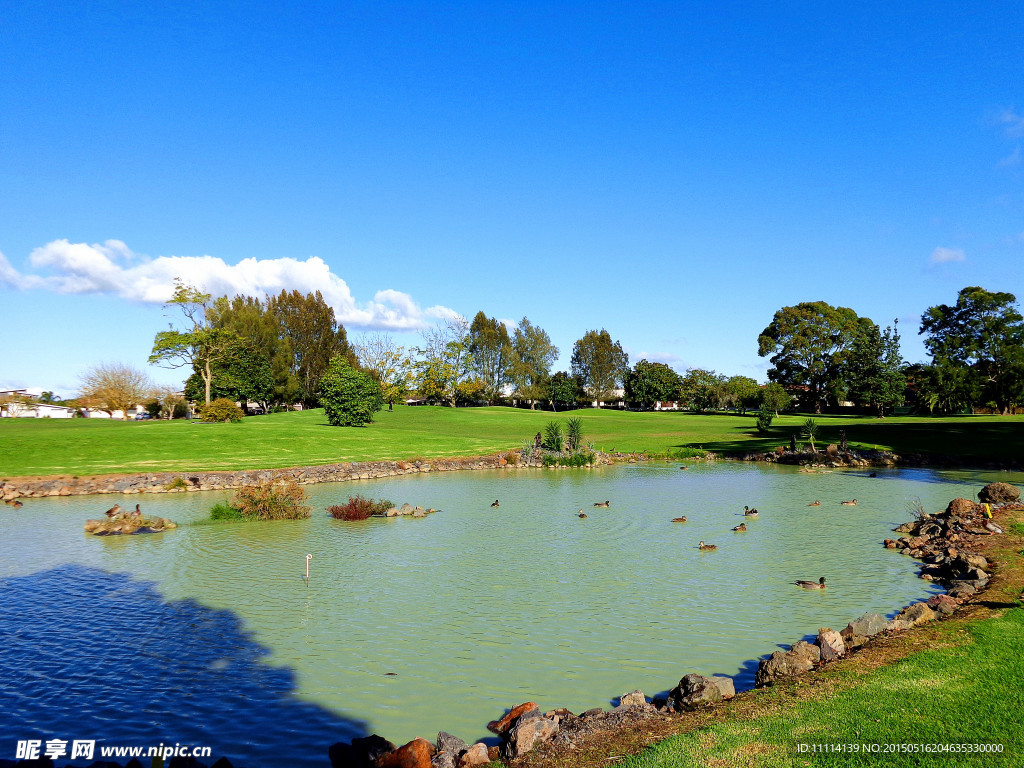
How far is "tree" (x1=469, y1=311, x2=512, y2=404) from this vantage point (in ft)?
407

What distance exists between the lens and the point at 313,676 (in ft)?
32.3

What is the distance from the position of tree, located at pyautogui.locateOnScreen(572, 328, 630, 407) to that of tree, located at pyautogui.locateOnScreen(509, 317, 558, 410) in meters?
9.14

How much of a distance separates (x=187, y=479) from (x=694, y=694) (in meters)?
30.3

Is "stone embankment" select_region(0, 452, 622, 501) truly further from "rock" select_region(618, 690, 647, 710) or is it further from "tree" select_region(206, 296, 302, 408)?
"tree" select_region(206, 296, 302, 408)

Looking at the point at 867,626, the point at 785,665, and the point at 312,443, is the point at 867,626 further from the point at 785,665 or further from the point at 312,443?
the point at 312,443

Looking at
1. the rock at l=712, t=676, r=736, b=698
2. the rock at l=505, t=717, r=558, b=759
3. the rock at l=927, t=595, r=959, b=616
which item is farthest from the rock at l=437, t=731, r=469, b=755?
the rock at l=927, t=595, r=959, b=616

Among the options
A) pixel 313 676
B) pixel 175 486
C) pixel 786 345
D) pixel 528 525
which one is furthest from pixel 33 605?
pixel 786 345

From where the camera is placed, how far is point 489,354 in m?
125

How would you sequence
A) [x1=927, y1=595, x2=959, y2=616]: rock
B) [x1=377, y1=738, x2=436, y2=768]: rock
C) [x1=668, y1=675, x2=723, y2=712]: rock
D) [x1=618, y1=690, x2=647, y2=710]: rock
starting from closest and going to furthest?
[x1=377, y1=738, x2=436, y2=768]: rock → [x1=668, y1=675, x2=723, y2=712]: rock → [x1=618, y1=690, x2=647, y2=710]: rock → [x1=927, y1=595, x2=959, y2=616]: rock

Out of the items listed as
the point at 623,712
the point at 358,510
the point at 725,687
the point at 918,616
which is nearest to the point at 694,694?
the point at 725,687

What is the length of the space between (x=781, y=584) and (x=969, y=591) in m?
3.75

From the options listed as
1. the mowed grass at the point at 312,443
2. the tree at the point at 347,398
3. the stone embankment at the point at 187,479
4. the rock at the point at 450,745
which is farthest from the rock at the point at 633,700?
the tree at the point at 347,398

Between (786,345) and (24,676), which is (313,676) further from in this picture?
(786,345)

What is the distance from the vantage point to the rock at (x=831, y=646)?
955 cm
